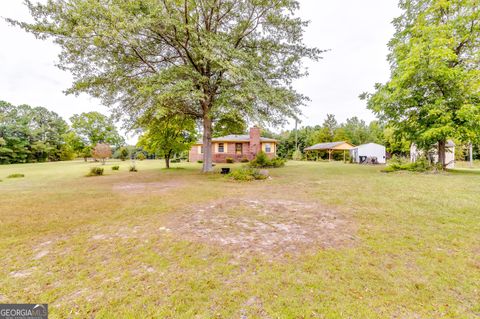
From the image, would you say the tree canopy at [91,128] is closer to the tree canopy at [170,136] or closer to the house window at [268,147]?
the tree canopy at [170,136]

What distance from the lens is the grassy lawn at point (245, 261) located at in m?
1.97

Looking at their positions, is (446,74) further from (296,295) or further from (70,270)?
(70,270)

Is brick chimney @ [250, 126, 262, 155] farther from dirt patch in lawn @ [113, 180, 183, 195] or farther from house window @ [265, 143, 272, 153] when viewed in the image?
dirt patch in lawn @ [113, 180, 183, 195]

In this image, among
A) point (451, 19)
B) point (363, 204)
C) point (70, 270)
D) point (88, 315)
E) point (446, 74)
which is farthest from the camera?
point (451, 19)

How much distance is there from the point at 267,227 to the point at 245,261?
1387 millimetres

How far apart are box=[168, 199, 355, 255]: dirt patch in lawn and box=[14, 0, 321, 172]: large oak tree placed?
20.2 feet

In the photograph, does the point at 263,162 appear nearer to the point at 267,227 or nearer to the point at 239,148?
the point at 239,148

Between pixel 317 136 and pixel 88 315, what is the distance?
42.0 m

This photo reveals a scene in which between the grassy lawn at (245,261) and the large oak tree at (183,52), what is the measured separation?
667 cm

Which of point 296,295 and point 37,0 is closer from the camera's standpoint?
point 296,295

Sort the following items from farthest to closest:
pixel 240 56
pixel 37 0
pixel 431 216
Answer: pixel 240 56 → pixel 37 0 → pixel 431 216

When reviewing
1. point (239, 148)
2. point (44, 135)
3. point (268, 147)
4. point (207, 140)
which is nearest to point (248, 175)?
point (207, 140)

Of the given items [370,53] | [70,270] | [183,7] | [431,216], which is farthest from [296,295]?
[370,53]

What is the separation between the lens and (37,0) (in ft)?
28.6
